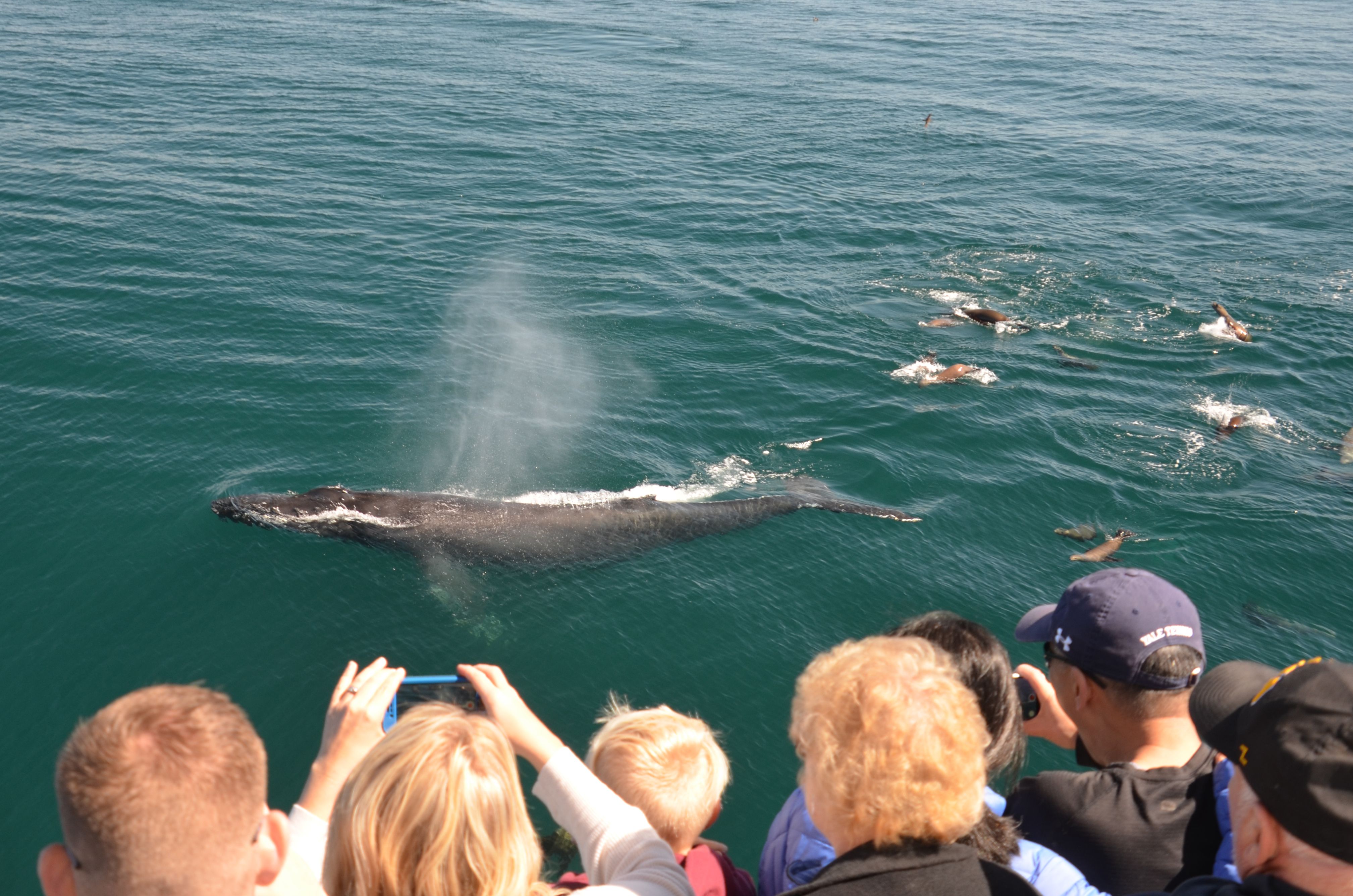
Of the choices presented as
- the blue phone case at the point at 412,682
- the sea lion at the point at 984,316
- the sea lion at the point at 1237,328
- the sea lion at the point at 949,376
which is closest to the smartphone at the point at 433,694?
the blue phone case at the point at 412,682

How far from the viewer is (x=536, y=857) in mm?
3797

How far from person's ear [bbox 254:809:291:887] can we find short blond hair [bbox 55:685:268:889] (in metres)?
0.18

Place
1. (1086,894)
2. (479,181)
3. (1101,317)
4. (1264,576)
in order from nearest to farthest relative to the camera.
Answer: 1. (1086,894)
2. (1264,576)
3. (1101,317)
4. (479,181)

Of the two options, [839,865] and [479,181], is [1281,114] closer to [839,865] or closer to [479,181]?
[479,181]

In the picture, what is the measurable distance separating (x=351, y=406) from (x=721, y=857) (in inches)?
626

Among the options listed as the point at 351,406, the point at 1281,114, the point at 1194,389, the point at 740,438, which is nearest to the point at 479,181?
the point at 351,406

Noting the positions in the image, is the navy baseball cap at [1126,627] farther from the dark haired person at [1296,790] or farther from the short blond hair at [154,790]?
the short blond hair at [154,790]

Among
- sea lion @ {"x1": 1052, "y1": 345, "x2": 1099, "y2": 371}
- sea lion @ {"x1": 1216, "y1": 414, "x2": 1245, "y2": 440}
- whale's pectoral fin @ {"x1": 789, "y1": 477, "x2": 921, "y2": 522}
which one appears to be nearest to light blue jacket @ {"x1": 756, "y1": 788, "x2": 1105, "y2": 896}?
whale's pectoral fin @ {"x1": 789, "y1": 477, "x2": 921, "y2": 522}

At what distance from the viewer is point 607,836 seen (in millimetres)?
4445

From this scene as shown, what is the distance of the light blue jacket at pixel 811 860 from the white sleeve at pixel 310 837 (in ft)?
7.28

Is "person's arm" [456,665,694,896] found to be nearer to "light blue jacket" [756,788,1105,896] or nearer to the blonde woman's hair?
the blonde woman's hair

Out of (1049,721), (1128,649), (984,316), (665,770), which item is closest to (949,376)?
(984,316)

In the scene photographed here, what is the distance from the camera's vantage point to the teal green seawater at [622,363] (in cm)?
1375

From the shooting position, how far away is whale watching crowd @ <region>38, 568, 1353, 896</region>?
318 centimetres
